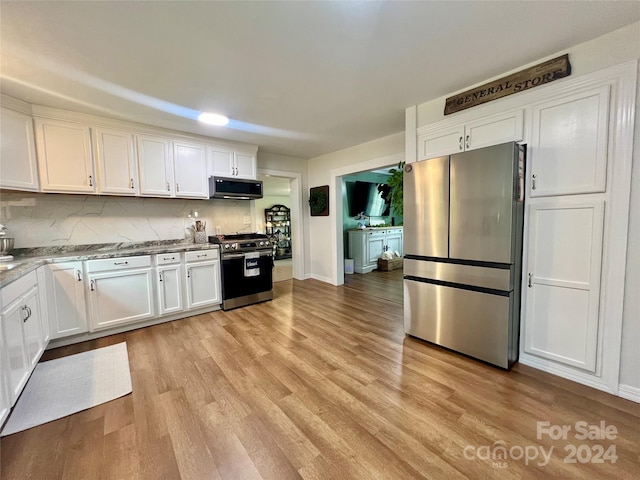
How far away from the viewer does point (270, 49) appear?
6.15 feet

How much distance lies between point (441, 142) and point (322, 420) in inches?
104

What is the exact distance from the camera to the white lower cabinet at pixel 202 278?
3365 mm

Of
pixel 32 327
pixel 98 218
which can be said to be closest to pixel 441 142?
pixel 32 327

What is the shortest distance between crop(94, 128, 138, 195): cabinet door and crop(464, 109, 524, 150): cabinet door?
374 centimetres

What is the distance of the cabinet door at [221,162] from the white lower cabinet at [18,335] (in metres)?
2.26

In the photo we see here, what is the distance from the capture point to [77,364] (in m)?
2.34

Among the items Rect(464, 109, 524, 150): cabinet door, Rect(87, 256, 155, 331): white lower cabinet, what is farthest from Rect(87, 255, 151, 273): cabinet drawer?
Rect(464, 109, 524, 150): cabinet door

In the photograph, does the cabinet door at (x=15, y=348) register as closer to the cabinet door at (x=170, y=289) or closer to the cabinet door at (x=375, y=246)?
the cabinet door at (x=170, y=289)

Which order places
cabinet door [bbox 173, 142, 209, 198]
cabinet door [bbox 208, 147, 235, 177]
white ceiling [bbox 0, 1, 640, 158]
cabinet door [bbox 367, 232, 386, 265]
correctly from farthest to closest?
1. cabinet door [bbox 367, 232, 386, 265]
2. cabinet door [bbox 208, 147, 235, 177]
3. cabinet door [bbox 173, 142, 209, 198]
4. white ceiling [bbox 0, 1, 640, 158]

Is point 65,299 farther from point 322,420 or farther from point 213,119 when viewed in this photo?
point 322,420

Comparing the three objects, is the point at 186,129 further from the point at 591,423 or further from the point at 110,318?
the point at 591,423

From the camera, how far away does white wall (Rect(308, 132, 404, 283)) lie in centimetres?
399

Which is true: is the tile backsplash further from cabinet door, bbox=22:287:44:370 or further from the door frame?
the door frame

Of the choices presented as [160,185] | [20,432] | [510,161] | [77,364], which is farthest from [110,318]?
[510,161]
